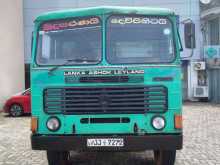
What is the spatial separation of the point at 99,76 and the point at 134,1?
80.4 ft

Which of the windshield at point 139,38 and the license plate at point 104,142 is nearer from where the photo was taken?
the license plate at point 104,142

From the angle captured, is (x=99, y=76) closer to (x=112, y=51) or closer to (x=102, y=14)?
(x=112, y=51)

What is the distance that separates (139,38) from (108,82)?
894mm

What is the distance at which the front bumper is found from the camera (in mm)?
8180

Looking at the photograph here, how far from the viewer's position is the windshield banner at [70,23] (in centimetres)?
858

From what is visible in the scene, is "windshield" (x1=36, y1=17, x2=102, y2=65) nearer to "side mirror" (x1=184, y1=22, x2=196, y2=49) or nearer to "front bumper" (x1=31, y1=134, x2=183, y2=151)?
"front bumper" (x1=31, y1=134, x2=183, y2=151)

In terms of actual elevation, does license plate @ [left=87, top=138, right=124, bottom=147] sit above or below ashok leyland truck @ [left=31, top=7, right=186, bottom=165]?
below

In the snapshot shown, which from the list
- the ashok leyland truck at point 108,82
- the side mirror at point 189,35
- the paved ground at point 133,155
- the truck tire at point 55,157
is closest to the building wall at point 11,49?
the paved ground at point 133,155

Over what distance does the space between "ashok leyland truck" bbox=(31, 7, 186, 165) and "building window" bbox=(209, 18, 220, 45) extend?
22.3 metres

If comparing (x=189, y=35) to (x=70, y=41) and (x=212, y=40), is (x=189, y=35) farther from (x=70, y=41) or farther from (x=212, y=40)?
(x=212, y=40)

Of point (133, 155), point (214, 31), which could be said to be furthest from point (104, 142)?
point (214, 31)

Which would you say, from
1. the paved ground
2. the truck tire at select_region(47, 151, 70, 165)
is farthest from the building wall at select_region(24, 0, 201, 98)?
the truck tire at select_region(47, 151, 70, 165)

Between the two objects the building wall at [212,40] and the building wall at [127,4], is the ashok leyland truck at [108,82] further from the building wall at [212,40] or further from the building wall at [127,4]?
the building wall at [127,4]

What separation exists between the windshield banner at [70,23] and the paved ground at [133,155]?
2.97m
